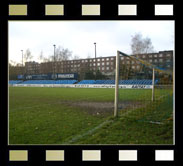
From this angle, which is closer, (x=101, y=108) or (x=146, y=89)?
(x=101, y=108)

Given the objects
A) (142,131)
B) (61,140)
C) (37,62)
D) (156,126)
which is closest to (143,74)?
(156,126)

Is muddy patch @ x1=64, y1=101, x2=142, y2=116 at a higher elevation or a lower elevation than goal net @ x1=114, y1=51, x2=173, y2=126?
lower

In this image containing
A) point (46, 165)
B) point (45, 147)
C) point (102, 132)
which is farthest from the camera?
point (102, 132)

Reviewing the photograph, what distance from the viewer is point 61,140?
2809 mm

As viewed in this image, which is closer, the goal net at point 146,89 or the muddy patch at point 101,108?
the goal net at point 146,89

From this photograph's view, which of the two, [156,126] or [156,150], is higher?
[156,150]

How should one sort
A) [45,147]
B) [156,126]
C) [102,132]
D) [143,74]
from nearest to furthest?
[45,147]
[102,132]
[156,126]
[143,74]

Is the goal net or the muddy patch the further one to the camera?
the muddy patch

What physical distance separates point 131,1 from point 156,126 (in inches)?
111

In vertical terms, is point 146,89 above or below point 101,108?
A: above

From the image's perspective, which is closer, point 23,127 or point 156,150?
point 156,150

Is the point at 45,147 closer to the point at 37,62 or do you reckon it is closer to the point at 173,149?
the point at 173,149

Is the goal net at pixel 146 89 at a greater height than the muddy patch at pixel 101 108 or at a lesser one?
greater
